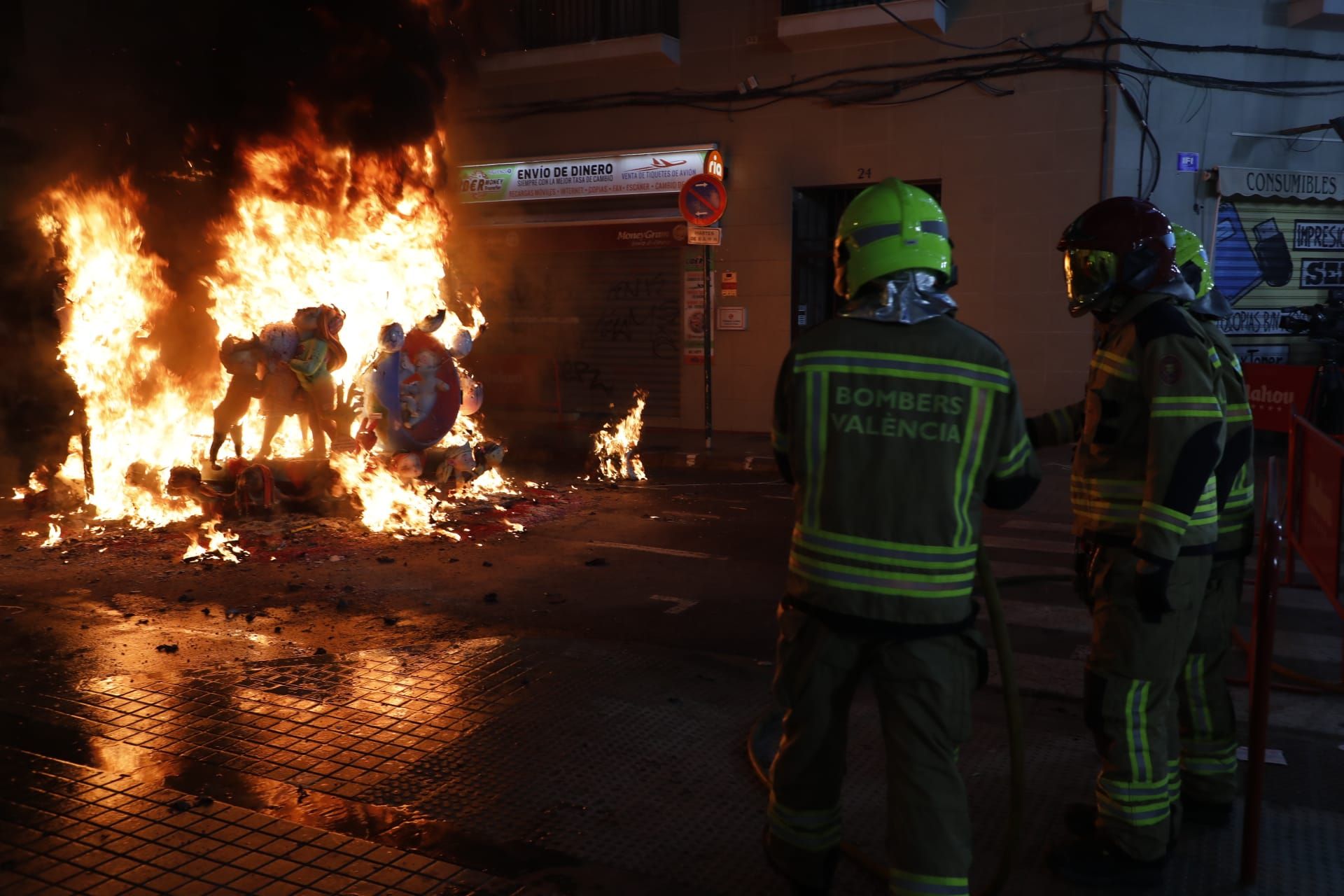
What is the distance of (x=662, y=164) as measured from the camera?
15.2 metres

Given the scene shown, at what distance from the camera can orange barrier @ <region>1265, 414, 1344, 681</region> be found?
4.75m

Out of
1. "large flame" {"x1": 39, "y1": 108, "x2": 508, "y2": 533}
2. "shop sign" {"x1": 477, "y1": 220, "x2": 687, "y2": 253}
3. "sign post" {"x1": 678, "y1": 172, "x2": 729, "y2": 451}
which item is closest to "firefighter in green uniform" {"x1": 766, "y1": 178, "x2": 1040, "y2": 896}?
"large flame" {"x1": 39, "y1": 108, "x2": 508, "y2": 533}

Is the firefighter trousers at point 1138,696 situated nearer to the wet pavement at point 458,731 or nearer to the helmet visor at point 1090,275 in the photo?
the wet pavement at point 458,731

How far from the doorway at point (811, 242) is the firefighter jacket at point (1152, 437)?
11.2 m

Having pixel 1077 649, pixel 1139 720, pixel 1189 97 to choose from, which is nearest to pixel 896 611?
pixel 1139 720

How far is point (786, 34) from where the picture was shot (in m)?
13.9

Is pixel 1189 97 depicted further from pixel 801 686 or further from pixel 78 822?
pixel 78 822

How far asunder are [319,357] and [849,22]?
28.1 ft

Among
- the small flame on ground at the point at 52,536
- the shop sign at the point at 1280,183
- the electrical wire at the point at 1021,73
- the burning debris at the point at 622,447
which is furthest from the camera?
the shop sign at the point at 1280,183

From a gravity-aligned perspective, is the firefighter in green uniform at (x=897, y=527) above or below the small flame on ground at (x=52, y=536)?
above

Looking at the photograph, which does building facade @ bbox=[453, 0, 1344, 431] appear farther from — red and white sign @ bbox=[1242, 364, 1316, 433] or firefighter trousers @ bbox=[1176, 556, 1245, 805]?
firefighter trousers @ bbox=[1176, 556, 1245, 805]

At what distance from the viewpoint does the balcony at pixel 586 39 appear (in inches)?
592

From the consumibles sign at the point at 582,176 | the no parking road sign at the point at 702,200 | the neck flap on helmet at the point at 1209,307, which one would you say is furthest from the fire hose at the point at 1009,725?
the consumibles sign at the point at 582,176

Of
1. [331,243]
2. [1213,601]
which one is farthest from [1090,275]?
[331,243]
